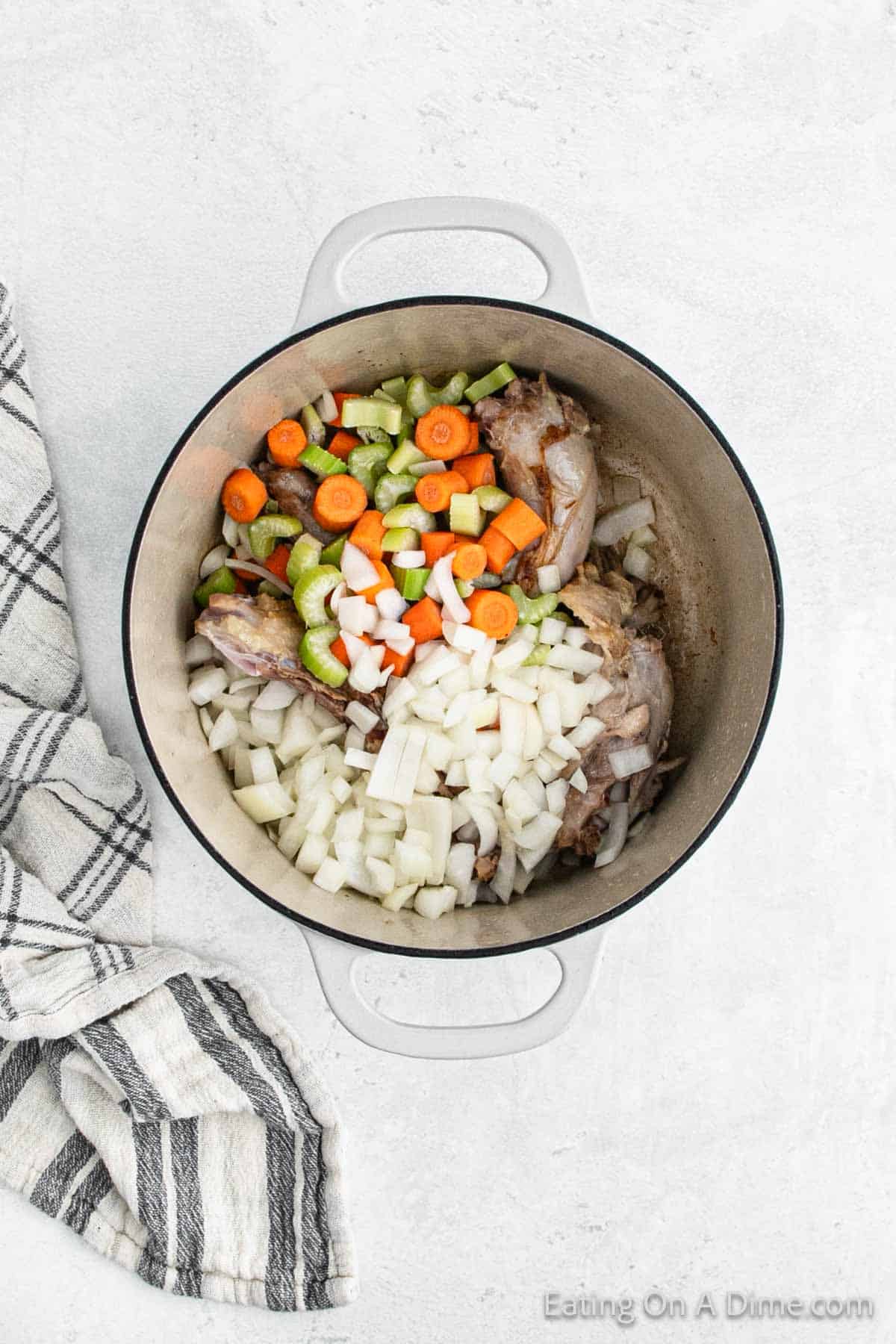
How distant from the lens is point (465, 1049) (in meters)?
1.72

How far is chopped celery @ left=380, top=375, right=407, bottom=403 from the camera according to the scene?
1973 mm

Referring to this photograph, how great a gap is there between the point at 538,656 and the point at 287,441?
0.64m

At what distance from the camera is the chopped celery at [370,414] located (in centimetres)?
191

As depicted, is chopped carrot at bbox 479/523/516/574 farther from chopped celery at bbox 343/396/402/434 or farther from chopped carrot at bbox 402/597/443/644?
chopped celery at bbox 343/396/402/434

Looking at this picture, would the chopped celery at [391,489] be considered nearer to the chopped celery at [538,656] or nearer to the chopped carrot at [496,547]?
the chopped carrot at [496,547]

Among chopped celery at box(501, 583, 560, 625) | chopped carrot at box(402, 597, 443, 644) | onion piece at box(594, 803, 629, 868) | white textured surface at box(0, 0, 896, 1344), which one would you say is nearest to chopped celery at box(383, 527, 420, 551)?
chopped carrot at box(402, 597, 443, 644)

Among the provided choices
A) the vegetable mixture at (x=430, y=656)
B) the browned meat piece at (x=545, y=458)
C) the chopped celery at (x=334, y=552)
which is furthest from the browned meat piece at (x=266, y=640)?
the browned meat piece at (x=545, y=458)

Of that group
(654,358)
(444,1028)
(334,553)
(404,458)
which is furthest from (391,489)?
(444,1028)

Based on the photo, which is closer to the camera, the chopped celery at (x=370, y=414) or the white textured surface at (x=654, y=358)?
the chopped celery at (x=370, y=414)

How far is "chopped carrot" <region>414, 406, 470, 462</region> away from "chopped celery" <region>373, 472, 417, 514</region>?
0.06m

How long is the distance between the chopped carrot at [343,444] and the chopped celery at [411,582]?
25 cm

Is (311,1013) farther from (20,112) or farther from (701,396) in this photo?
(20,112)

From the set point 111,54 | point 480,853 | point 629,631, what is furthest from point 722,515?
point 111,54

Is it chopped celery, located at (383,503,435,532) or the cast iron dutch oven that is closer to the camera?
the cast iron dutch oven
